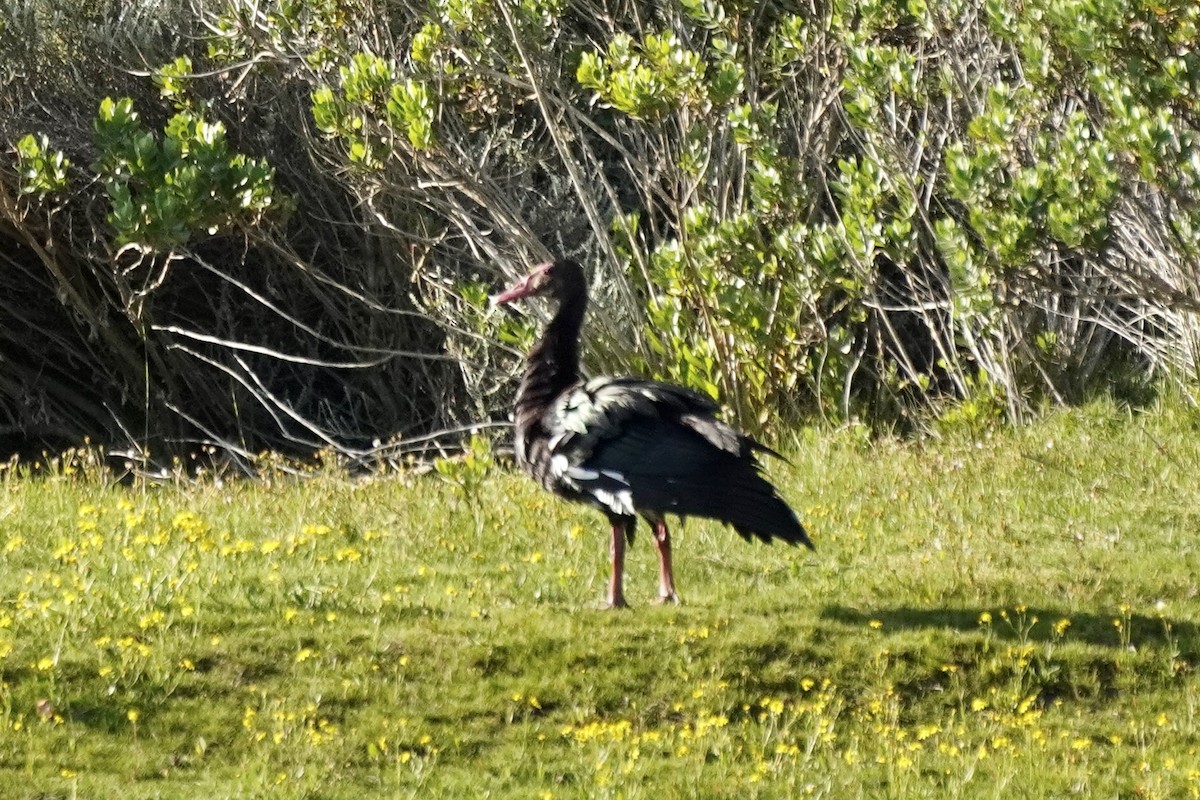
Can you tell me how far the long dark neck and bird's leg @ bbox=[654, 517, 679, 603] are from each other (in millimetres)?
845

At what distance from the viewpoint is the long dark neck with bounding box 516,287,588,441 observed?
907 centimetres

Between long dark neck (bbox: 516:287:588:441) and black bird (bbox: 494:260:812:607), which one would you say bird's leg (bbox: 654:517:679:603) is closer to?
black bird (bbox: 494:260:812:607)

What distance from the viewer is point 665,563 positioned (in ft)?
28.8

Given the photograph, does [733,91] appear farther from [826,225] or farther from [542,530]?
[542,530]

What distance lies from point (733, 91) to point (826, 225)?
1.30 metres

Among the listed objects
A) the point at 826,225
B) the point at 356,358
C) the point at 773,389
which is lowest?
the point at 356,358

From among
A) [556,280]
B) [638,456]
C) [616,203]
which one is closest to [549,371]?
[556,280]

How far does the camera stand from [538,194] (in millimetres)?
15539

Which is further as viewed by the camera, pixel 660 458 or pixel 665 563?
pixel 665 563

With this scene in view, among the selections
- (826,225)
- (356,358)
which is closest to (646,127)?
(826,225)

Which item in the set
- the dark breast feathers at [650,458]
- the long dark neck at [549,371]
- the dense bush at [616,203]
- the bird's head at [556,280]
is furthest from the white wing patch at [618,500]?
the dense bush at [616,203]

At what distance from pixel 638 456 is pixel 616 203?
4.81 meters

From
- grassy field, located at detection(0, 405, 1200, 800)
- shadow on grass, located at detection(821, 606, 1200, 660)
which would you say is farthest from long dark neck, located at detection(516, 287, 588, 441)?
shadow on grass, located at detection(821, 606, 1200, 660)

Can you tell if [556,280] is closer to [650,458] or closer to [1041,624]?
[650,458]
